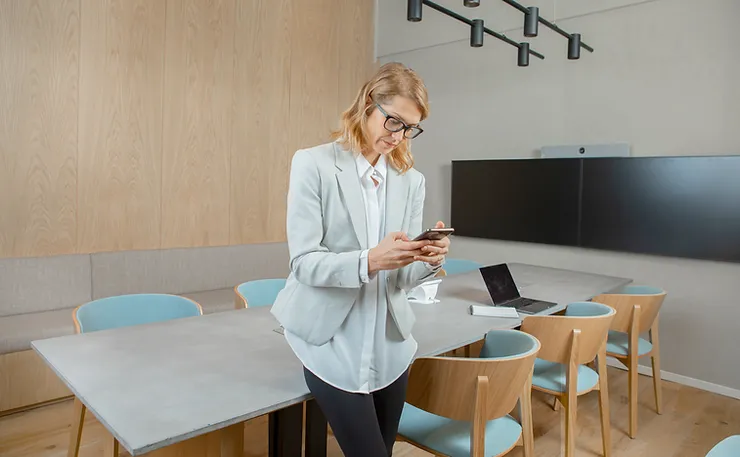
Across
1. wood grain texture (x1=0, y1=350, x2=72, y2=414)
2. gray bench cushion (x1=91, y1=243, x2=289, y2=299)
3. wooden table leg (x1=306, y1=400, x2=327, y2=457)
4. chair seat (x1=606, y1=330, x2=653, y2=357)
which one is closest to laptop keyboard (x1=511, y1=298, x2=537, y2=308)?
chair seat (x1=606, y1=330, x2=653, y2=357)

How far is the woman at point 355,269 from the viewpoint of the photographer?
1410mm

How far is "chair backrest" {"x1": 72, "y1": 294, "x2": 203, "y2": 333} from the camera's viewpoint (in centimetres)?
251

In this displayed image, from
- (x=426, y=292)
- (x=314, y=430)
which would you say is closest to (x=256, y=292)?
(x=426, y=292)

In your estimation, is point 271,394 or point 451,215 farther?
point 451,215

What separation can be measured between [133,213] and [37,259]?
81 cm

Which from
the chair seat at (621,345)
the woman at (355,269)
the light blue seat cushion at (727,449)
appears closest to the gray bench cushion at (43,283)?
the woman at (355,269)

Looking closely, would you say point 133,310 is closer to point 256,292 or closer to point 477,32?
point 256,292

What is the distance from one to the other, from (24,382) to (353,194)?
2945mm

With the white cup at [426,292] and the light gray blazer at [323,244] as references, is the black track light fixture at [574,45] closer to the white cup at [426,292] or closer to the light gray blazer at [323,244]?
the white cup at [426,292]

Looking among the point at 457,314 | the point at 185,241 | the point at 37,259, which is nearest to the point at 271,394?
the point at 457,314

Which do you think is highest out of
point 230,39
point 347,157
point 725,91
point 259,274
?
point 230,39

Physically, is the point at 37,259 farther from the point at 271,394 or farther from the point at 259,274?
the point at 271,394

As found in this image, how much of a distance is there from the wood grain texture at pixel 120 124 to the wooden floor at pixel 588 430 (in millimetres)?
1506

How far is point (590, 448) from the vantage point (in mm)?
3068
